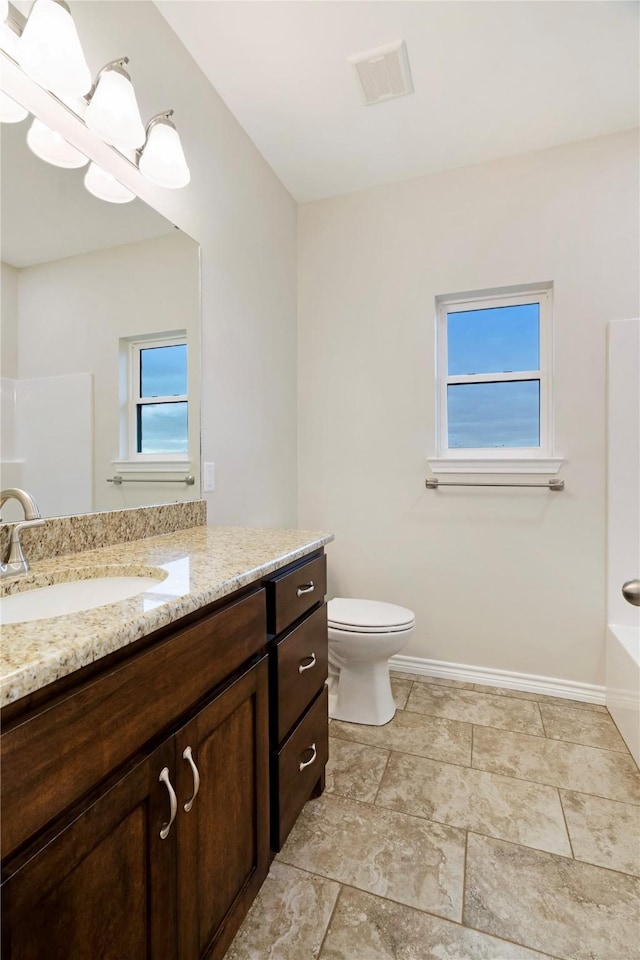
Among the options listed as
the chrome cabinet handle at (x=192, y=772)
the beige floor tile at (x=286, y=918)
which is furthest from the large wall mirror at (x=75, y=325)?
the beige floor tile at (x=286, y=918)

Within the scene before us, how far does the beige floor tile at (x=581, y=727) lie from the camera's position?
1.79 m

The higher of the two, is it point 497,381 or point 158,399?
point 497,381

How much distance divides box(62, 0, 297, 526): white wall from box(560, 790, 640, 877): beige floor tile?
5.22 ft

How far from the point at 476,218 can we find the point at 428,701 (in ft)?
8.02

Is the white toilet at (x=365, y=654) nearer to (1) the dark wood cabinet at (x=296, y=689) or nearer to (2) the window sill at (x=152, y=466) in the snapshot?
(1) the dark wood cabinet at (x=296, y=689)

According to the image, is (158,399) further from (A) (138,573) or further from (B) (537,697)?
(B) (537,697)

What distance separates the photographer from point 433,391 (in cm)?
235

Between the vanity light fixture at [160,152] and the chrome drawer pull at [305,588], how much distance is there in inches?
52.9

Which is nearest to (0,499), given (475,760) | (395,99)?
(475,760)

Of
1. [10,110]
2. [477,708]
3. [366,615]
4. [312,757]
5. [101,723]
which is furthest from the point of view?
[477,708]

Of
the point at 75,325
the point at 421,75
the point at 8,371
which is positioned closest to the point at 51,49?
the point at 75,325

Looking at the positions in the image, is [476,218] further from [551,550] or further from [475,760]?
[475,760]

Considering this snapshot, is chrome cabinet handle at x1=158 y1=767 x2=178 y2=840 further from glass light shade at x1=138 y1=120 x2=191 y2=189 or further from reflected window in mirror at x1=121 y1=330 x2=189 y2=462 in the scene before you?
glass light shade at x1=138 y1=120 x2=191 y2=189

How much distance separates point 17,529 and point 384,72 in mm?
2093
